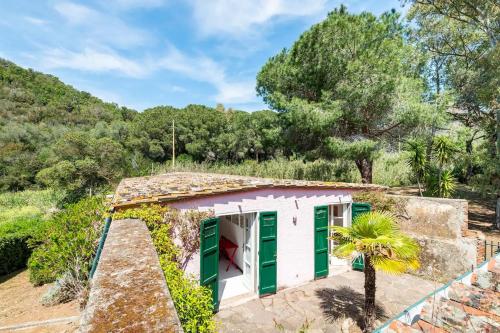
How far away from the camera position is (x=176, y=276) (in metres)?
3.82

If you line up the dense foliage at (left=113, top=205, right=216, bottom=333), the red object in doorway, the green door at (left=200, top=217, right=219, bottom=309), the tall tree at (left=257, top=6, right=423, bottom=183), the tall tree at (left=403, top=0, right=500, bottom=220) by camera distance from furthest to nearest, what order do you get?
the tall tree at (left=403, top=0, right=500, bottom=220) → the tall tree at (left=257, top=6, right=423, bottom=183) → the red object in doorway → the green door at (left=200, top=217, right=219, bottom=309) → the dense foliage at (left=113, top=205, right=216, bottom=333)

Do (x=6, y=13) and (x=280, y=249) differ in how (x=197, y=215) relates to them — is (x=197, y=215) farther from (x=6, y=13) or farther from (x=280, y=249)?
(x=6, y=13)

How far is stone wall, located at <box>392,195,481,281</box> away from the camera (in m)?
6.96

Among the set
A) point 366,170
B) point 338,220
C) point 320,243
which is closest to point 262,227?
point 320,243

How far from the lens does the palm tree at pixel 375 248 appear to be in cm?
430

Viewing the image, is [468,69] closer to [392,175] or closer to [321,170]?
[392,175]

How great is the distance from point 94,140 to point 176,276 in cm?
2091

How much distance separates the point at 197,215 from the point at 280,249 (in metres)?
2.82

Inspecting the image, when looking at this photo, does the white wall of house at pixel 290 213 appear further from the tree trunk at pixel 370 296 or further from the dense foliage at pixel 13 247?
the dense foliage at pixel 13 247

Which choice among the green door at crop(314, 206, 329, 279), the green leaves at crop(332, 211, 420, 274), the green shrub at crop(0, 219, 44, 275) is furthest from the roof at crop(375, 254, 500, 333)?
the green shrub at crop(0, 219, 44, 275)

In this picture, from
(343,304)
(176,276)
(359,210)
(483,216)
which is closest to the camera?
(176,276)

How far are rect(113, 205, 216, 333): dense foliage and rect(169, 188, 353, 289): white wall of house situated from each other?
47.0 inches

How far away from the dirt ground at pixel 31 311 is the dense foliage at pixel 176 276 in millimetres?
2274

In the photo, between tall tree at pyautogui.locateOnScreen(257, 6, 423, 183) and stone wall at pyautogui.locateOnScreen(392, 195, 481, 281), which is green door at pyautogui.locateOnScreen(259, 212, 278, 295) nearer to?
stone wall at pyautogui.locateOnScreen(392, 195, 481, 281)
